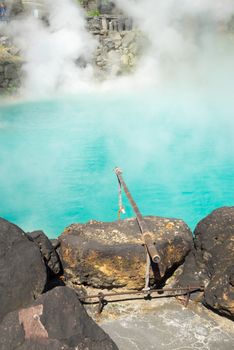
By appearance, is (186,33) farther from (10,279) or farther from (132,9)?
(10,279)

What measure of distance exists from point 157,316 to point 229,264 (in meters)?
0.93

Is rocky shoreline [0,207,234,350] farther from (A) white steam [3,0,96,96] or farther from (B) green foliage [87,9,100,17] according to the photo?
(B) green foliage [87,9,100,17]

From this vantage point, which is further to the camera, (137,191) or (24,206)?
(137,191)

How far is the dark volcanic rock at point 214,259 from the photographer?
14.0 feet

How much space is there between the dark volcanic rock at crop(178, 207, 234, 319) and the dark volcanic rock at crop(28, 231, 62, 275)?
145cm

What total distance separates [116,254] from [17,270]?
1152 millimetres

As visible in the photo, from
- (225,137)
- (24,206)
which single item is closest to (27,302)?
(24,206)

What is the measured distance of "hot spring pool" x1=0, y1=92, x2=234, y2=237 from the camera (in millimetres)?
8258

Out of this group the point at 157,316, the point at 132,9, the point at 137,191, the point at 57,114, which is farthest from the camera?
the point at 132,9

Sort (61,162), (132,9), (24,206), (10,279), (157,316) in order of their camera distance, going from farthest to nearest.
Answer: (132,9) < (61,162) < (24,206) < (157,316) < (10,279)

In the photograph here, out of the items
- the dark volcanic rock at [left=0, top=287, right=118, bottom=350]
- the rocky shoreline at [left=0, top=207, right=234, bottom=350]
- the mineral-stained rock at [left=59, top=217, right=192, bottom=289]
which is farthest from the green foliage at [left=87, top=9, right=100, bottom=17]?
the dark volcanic rock at [left=0, top=287, right=118, bottom=350]

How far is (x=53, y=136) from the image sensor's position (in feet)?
39.5

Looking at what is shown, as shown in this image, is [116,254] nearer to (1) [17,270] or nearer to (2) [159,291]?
(2) [159,291]

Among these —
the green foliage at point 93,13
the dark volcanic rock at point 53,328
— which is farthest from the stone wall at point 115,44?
the dark volcanic rock at point 53,328
